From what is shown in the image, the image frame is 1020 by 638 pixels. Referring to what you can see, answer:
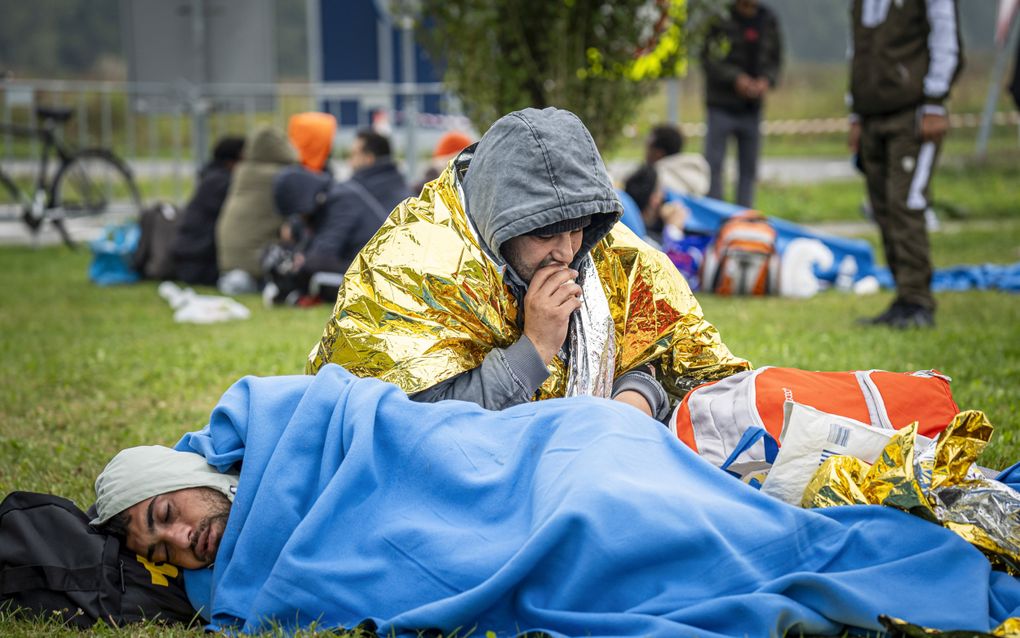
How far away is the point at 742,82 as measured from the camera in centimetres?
989

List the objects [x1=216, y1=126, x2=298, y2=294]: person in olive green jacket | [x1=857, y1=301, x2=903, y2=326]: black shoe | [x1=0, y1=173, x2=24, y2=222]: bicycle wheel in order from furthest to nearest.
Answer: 1. [x1=0, y1=173, x2=24, y2=222]: bicycle wheel
2. [x1=216, y1=126, x2=298, y2=294]: person in olive green jacket
3. [x1=857, y1=301, x2=903, y2=326]: black shoe

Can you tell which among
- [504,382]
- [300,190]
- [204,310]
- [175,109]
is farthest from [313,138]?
[504,382]

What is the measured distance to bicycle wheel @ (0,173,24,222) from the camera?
37.7 feet

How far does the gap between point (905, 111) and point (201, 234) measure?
19.0 feet

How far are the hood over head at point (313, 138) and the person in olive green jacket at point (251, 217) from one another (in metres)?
0.56

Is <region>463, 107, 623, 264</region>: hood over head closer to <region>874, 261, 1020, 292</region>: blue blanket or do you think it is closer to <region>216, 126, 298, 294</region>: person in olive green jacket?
<region>874, 261, 1020, 292</region>: blue blanket

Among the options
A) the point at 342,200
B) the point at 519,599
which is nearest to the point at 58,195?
the point at 342,200

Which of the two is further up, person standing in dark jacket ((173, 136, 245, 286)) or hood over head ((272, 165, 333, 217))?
hood over head ((272, 165, 333, 217))

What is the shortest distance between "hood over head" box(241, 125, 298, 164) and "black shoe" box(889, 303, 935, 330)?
5.06 meters

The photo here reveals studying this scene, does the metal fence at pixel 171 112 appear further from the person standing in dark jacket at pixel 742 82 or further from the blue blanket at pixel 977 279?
the blue blanket at pixel 977 279

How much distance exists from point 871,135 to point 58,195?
8.72 m

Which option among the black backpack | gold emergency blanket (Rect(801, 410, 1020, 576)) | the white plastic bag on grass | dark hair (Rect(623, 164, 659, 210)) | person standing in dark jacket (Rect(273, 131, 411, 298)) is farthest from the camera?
dark hair (Rect(623, 164, 659, 210))

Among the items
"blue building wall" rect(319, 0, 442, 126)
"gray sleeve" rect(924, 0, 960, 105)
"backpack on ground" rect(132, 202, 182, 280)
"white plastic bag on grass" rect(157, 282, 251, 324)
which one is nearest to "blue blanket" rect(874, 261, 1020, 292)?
"gray sleeve" rect(924, 0, 960, 105)

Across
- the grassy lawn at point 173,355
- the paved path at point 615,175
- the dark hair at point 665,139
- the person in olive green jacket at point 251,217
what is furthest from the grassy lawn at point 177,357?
the paved path at point 615,175
